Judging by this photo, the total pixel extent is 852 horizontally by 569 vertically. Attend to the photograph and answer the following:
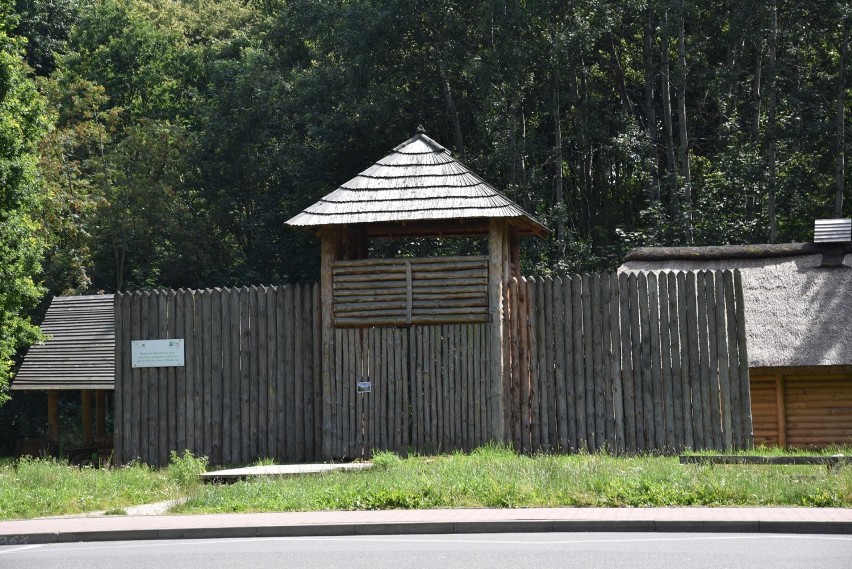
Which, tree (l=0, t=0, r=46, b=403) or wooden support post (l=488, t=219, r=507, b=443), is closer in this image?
wooden support post (l=488, t=219, r=507, b=443)

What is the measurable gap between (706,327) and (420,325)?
447cm

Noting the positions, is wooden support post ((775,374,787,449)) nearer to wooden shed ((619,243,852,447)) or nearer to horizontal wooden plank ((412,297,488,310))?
wooden shed ((619,243,852,447))

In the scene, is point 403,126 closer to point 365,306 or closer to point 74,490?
point 365,306

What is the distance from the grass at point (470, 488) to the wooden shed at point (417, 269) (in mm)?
2584

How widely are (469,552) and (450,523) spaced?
1.64 meters

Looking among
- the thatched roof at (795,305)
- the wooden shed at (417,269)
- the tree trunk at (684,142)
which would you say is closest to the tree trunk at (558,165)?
the tree trunk at (684,142)

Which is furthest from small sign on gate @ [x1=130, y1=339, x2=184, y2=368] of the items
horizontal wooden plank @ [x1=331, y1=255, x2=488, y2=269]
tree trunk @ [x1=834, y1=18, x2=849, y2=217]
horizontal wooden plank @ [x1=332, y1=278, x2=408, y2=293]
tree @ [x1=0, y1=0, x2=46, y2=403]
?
tree trunk @ [x1=834, y1=18, x2=849, y2=217]

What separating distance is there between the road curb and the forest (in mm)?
15376

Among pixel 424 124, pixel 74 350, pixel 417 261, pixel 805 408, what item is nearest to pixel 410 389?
pixel 417 261

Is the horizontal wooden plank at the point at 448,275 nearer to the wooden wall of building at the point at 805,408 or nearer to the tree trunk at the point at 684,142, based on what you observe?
the wooden wall of building at the point at 805,408

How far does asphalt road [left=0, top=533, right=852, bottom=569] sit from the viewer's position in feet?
31.4

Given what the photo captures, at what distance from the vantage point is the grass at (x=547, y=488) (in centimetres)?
1292

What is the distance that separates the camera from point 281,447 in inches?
747

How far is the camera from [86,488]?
15.6 m
